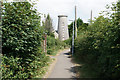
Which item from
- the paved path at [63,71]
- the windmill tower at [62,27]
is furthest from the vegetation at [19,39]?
the windmill tower at [62,27]

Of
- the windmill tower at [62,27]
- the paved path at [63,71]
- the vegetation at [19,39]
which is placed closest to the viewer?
the vegetation at [19,39]

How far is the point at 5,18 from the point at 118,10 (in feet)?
13.9

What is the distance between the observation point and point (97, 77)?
7320mm

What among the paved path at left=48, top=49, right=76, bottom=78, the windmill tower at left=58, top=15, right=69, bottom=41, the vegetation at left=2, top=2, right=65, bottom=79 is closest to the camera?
the vegetation at left=2, top=2, right=65, bottom=79

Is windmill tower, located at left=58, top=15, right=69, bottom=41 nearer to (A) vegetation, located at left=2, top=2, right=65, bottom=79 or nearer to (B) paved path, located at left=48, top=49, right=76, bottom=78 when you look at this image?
(B) paved path, located at left=48, top=49, right=76, bottom=78

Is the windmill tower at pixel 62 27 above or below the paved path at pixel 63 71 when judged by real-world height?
above

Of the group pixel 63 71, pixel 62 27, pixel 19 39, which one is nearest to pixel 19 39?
pixel 19 39

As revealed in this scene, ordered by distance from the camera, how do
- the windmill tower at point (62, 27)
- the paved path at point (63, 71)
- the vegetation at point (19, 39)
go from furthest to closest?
1. the windmill tower at point (62, 27)
2. the paved path at point (63, 71)
3. the vegetation at point (19, 39)

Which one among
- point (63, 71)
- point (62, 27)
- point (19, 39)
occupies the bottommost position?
point (63, 71)

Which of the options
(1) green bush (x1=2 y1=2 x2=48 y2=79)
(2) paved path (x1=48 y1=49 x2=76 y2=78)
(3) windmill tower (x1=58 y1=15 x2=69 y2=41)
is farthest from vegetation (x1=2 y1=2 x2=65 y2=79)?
(3) windmill tower (x1=58 y1=15 x2=69 y2=41)

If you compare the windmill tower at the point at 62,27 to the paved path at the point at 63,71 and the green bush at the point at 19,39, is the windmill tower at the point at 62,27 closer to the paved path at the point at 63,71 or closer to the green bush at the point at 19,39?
the paved path at the point at 63,71

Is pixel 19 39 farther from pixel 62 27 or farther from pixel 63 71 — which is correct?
pixel 62 27

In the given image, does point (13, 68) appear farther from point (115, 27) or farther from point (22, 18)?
point (115, 27)

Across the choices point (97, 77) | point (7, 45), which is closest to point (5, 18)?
point (7, 45)
